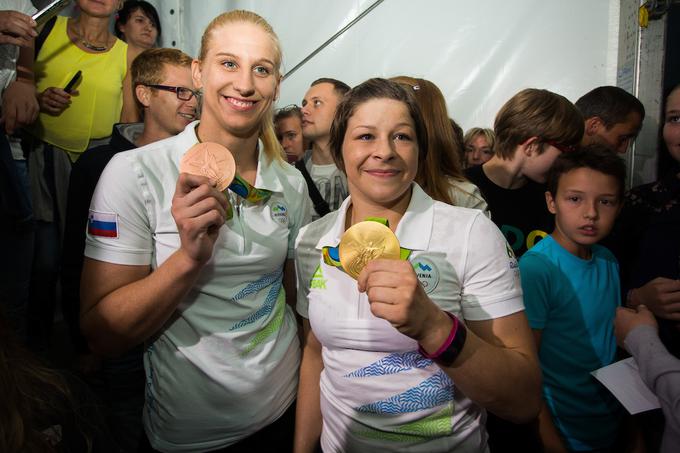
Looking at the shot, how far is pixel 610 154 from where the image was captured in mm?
1998

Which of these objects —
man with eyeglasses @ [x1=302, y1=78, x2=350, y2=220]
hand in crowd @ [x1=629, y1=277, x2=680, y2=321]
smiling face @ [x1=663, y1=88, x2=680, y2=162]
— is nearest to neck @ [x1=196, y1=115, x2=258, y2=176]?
man with eyeglasses @ [x1=302, y1=78, x2=350, y2=220]

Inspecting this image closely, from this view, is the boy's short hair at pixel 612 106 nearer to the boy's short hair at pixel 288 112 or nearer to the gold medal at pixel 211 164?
the boy's short hair at pixel 288 112

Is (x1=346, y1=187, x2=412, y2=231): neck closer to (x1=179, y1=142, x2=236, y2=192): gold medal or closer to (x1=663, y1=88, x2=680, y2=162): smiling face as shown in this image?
(x1=179, y1=142, x2=236, y2=192): gold medal

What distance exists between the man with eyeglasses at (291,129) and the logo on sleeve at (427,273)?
257 centimetres

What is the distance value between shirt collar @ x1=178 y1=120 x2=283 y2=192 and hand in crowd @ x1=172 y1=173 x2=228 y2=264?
283 millimetres

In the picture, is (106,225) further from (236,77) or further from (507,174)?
(507,174)

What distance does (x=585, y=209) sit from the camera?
1895 millimetres

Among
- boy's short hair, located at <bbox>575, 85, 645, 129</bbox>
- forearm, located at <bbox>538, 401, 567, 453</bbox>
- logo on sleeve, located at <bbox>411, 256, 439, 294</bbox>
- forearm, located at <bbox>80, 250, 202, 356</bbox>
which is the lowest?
forearm, located at <bbox>538, 401, 567, 453</bbox>

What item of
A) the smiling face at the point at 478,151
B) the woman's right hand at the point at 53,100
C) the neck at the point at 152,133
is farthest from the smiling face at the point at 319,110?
the woman's right hand at the point at 53,100

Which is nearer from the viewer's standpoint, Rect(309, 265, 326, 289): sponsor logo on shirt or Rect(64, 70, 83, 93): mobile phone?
Rect(309, 265, 326, 289): sponsor logo on shirt

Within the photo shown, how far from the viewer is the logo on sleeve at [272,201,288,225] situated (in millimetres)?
1478

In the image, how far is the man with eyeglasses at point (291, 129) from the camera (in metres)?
3.56

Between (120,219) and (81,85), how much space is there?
1770 millimetres

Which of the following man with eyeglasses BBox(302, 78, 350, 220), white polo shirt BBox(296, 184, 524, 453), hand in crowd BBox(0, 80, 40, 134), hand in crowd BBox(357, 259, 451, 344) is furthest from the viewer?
man with eyeglasses BBox(302, 78, 350, 220)
